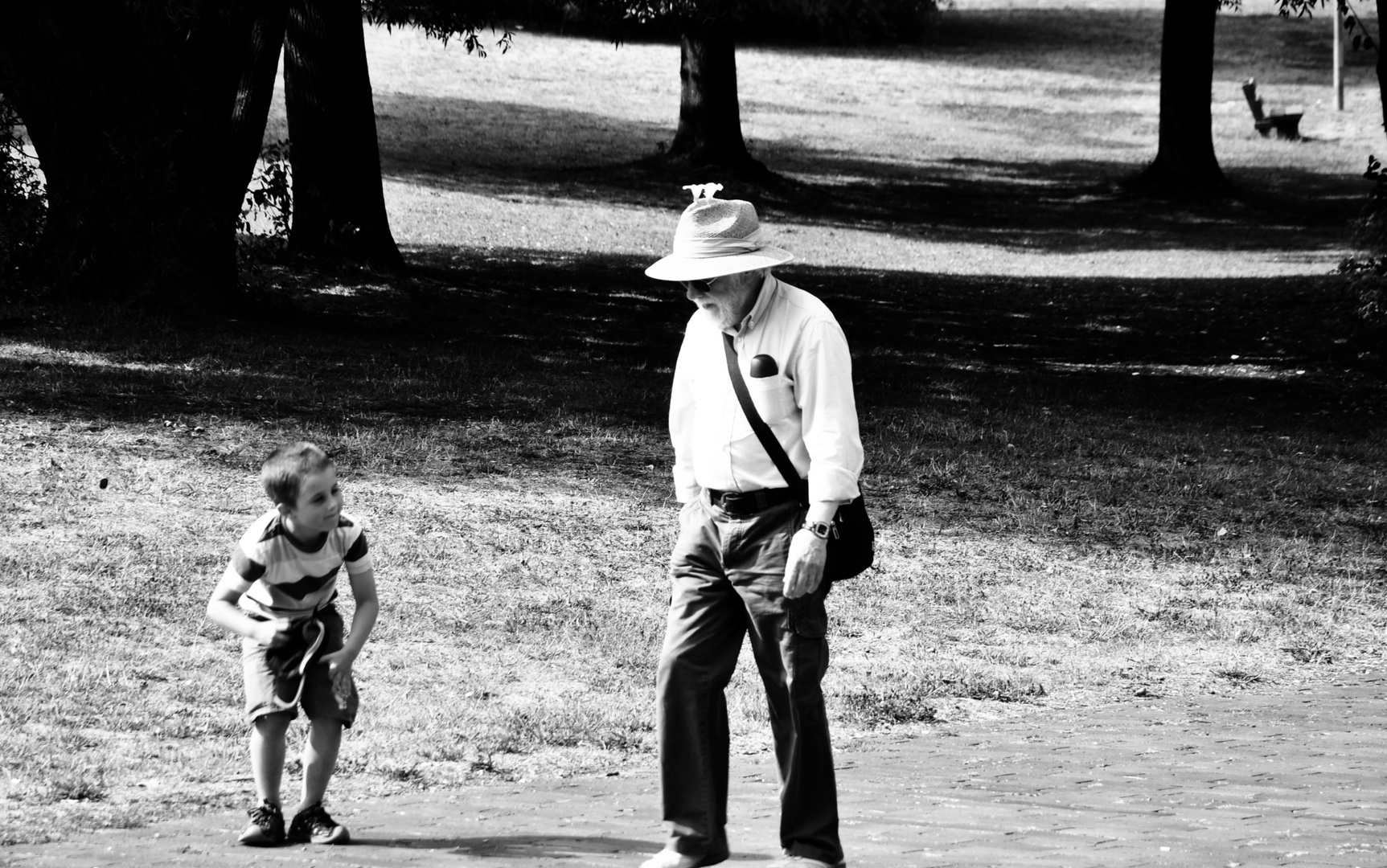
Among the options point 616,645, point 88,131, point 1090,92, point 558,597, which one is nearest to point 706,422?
point 616,645

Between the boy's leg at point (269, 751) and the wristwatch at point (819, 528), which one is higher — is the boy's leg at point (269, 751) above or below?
below

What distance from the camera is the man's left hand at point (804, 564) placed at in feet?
14.5

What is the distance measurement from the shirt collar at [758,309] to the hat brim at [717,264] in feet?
0.23

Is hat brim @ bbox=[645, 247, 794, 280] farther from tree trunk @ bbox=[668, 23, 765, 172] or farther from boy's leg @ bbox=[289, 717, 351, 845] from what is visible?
tree trunk @ bbox=[668, 23, 765, 172]

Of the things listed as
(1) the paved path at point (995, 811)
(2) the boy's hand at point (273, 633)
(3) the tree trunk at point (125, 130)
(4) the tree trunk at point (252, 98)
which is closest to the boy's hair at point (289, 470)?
(2) the boy's hand at point (273, 633)

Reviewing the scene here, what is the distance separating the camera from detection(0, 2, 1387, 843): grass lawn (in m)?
6.53

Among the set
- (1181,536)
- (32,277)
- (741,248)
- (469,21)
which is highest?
(469,21)

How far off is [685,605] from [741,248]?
39.7 inches

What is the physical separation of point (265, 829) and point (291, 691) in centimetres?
41

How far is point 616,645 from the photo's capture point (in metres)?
7.47

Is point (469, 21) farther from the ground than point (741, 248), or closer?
farther from the ground

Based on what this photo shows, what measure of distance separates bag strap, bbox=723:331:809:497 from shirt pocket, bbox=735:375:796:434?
0.01 meters

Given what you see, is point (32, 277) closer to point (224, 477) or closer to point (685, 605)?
point (224, 477)

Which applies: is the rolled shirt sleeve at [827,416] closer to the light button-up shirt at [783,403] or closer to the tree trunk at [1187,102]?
the light button-up shirt at [783,403]
